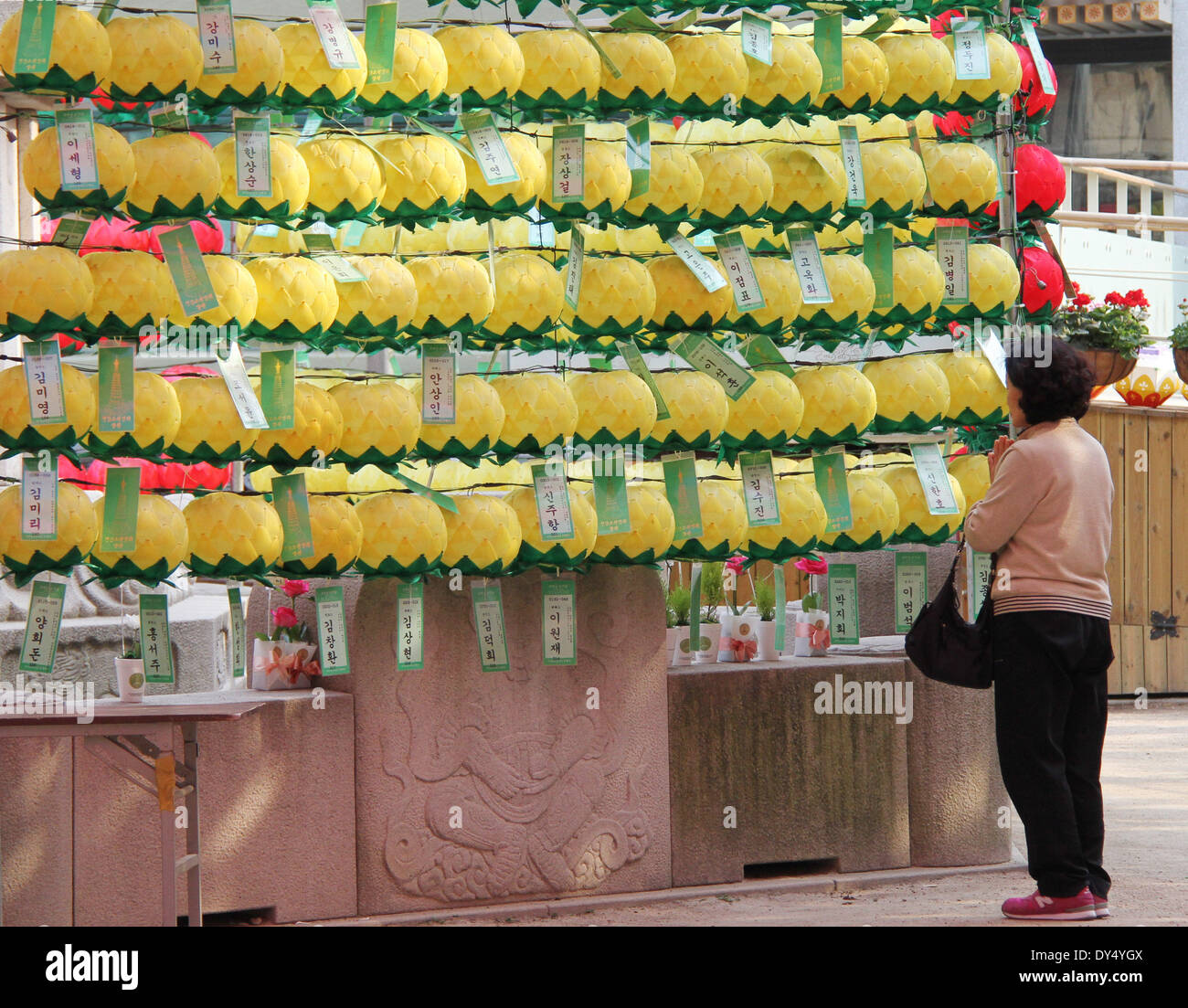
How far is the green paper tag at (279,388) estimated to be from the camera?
4512 mm

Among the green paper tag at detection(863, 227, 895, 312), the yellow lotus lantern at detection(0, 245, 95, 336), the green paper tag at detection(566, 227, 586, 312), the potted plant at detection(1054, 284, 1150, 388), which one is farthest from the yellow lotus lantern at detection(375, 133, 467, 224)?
the potted plant at detection(1054, 284, 1150, 388)

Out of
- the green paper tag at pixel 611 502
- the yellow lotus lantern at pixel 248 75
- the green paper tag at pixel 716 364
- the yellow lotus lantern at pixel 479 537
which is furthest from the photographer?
the green paper tag at pixel 716 364

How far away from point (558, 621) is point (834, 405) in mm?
1114

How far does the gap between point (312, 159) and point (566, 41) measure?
33.3 inches

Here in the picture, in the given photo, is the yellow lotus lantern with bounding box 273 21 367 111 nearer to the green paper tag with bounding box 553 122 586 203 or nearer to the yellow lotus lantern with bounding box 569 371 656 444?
the green paper tag with bounding box 553 122 586 203

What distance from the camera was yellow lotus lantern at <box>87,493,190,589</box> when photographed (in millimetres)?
4387

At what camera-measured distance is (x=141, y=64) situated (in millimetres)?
4340

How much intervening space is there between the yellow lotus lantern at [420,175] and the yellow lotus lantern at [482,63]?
0.66ft

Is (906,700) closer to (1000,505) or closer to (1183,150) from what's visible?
(1000,505)

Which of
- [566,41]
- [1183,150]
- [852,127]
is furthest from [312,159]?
[1183,150]

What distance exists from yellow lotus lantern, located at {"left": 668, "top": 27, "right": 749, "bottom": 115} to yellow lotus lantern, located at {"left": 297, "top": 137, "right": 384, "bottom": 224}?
3.27 feet

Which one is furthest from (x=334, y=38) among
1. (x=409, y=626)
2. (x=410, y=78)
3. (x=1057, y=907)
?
(x=1057, y=907)

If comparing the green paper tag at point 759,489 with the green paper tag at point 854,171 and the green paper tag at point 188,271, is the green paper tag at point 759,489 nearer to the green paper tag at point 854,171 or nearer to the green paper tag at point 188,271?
the green paper tag at point 854,171

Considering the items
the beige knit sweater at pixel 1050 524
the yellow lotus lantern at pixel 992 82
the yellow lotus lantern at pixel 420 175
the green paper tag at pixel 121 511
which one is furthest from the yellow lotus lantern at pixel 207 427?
the yellow lotus lantern at pixel 992 82
